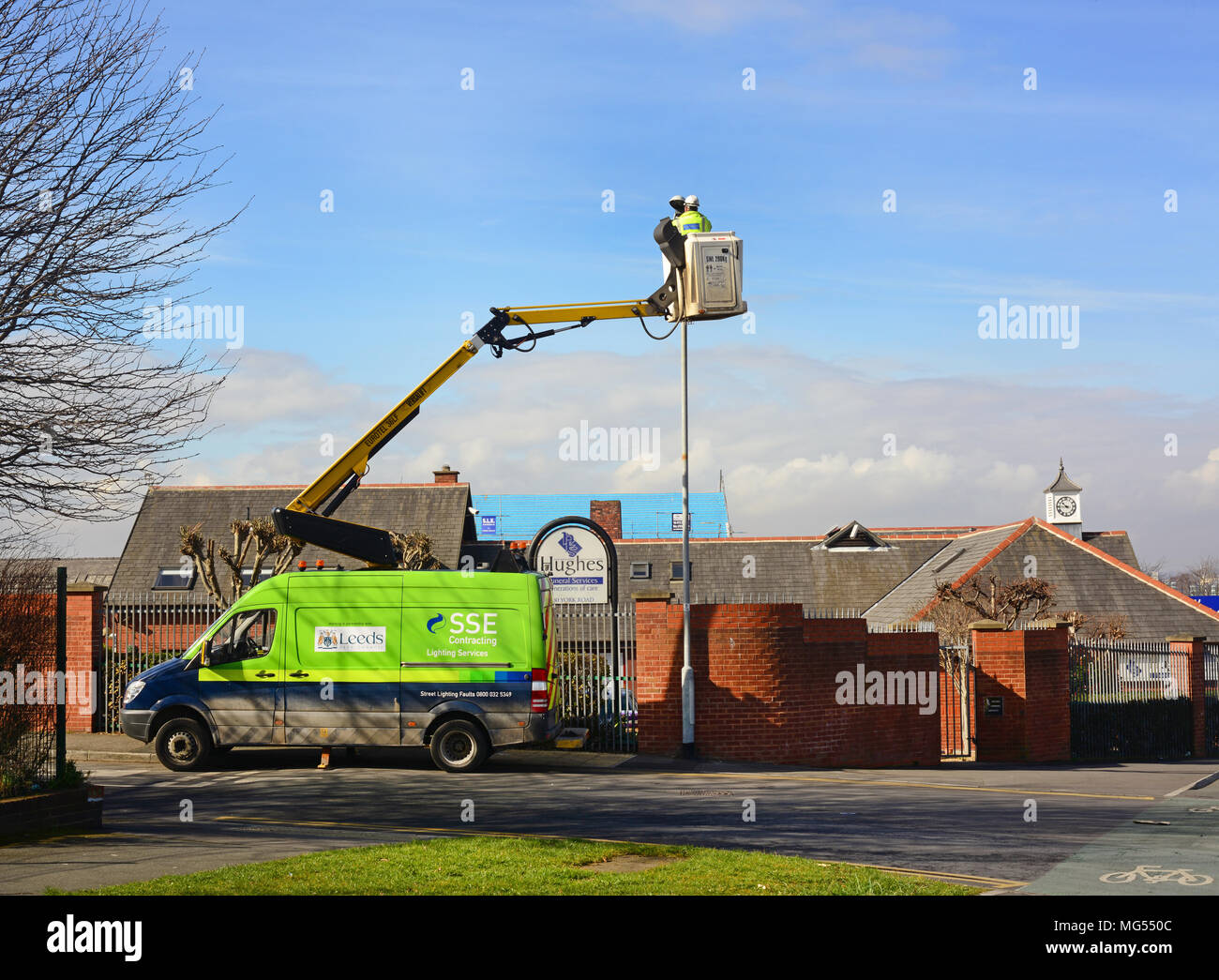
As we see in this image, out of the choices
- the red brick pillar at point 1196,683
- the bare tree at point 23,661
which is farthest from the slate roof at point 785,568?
the bare tree at point 23,661

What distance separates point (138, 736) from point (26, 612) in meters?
4.92

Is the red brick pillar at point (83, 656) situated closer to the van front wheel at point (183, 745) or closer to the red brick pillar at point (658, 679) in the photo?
the van front wheel at point (183, 745)

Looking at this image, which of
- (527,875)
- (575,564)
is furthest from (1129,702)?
(527,875)

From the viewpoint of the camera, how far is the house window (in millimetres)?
38375

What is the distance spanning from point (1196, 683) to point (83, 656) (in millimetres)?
23061

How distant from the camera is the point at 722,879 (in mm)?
8273

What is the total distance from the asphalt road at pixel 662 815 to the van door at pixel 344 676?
638 millimetres

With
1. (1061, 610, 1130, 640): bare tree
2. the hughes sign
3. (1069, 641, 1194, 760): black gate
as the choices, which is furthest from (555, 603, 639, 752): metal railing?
(1061, 610, 1130, 640): bare tree

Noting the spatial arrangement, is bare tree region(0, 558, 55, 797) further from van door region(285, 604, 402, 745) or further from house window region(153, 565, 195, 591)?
house window region(153, 565, 195, 591)

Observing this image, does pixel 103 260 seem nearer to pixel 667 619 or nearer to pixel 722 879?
pixel 722 879

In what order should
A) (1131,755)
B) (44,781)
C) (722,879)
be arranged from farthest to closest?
(1131,755), (44,781), (722,879)

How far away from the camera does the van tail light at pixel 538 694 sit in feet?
51.8
